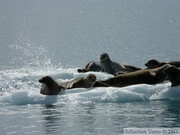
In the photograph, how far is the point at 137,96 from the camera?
15.3 metres

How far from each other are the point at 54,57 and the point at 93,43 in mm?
8471

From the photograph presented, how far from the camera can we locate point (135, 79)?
16.8m

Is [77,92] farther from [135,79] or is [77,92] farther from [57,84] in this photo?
[135,79]

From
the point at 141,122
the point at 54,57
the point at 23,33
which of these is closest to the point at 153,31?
the point at 23,33

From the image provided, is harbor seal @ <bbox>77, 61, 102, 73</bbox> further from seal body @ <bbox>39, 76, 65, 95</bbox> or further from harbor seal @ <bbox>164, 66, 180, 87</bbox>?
harbor seal @ <bbox>164, 66, 180, 87</bbox>

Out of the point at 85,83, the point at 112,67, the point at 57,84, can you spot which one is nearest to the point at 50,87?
the point at 57,84

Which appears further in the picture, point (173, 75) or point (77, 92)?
point (77, 92)

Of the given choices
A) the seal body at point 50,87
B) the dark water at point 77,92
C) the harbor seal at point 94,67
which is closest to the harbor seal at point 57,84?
the seal body at point 50,87

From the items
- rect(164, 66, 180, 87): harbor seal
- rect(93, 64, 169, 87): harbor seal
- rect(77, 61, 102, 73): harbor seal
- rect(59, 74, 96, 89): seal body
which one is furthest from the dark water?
rect(59, 74, 96, 89): seal body

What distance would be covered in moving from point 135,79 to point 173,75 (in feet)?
4.00

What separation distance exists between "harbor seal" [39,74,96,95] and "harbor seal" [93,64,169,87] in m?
0.45

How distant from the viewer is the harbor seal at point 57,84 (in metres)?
16.6

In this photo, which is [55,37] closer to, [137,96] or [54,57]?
[54,57]

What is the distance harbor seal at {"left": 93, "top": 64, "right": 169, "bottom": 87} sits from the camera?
1664cm
